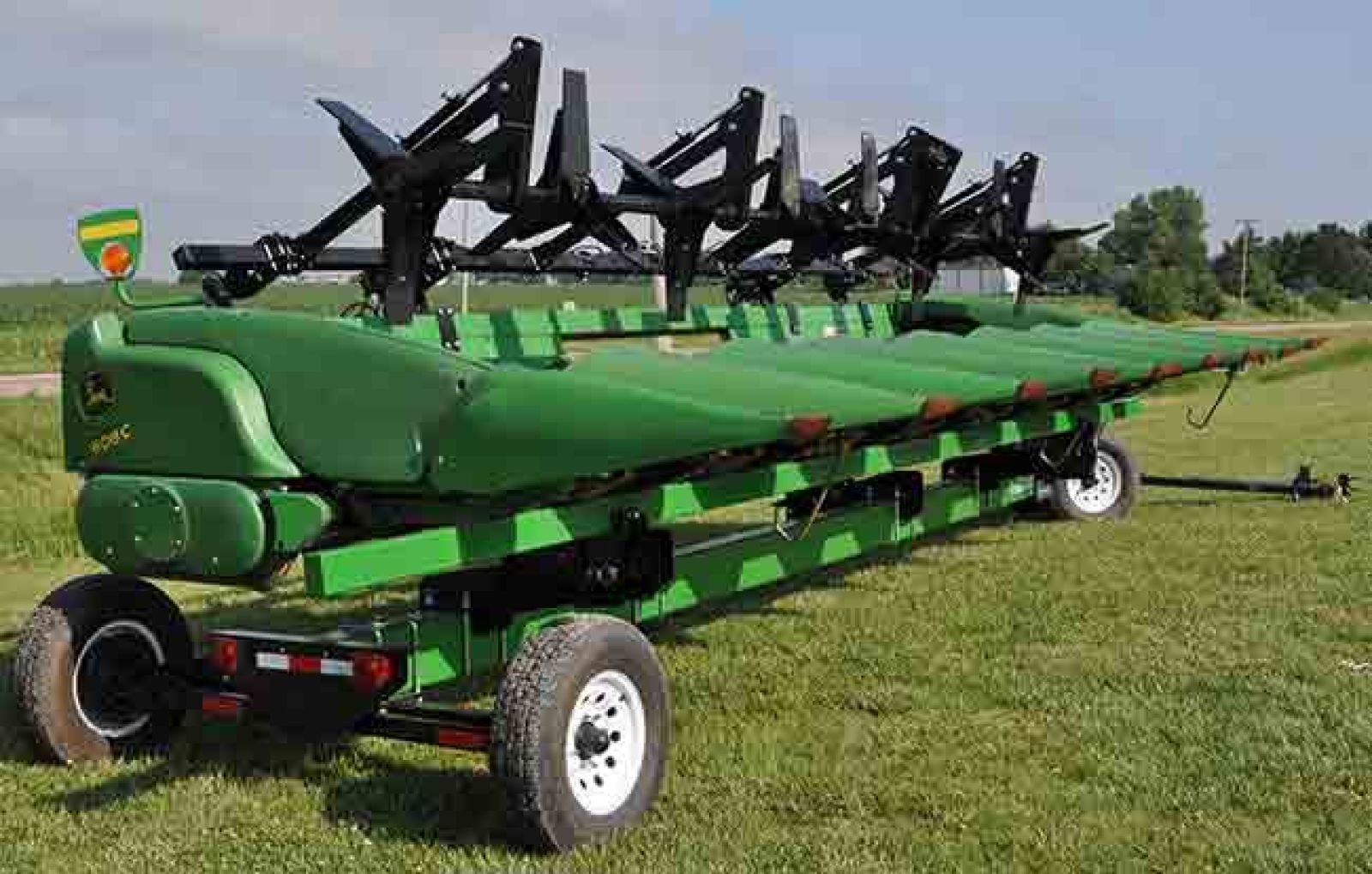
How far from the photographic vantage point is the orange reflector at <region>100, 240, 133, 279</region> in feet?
16.1

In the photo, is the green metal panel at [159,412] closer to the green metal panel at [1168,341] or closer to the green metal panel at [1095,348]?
the green metal panel at [1095,348]

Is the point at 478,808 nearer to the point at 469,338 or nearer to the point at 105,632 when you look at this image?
the point at 105,632

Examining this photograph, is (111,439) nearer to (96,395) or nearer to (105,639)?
(96,395)

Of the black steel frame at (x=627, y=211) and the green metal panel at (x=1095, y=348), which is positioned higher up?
the black steel frame at (x=627, y=211)

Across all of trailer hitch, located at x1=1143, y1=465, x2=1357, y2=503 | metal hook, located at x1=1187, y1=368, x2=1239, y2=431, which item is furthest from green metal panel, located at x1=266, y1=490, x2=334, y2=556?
trailer hitch, located at x1=1143, y1=465, x2=1357, y2=503

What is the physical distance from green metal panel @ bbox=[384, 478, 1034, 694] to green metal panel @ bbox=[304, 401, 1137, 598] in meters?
0.29

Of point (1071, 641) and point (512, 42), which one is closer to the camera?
point (512, 42)

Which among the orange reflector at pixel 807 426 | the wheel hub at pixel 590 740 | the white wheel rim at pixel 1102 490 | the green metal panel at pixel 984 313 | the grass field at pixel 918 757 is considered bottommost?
the grass field at pixel 918 757

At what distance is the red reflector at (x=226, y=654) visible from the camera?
15.2ft

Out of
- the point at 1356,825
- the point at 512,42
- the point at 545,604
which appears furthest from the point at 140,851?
the point at 1356,825

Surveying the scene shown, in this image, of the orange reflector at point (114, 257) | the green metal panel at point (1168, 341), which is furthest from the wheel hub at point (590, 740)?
the green metal panel at point (1168, 341)

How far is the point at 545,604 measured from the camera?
5.24 m

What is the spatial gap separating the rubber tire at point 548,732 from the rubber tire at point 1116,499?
6392 mm

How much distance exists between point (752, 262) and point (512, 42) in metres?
3.58
